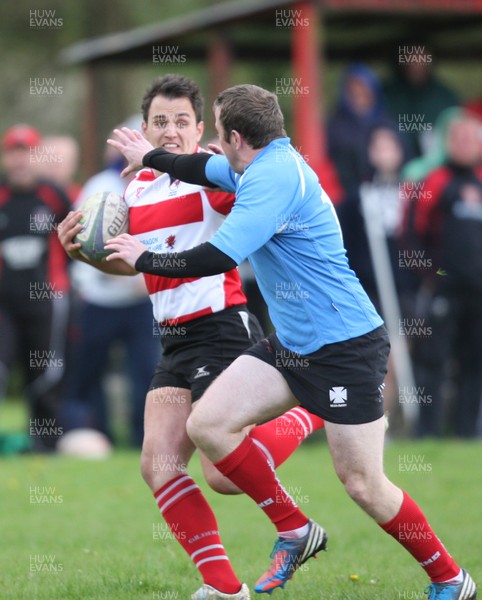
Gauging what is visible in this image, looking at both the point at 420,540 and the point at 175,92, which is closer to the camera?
the point at 420,540

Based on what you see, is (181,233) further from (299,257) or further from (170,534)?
(170,534)

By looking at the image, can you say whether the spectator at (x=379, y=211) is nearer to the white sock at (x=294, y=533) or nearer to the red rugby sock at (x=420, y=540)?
the white sock at (x=294, y=533)

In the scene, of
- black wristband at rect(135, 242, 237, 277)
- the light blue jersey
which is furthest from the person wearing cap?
black wristband at rect(135, 242, 237, 277)

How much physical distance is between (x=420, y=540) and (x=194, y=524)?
3.55ft

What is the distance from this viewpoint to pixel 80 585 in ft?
18.7

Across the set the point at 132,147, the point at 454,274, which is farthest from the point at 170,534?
the point at 454,274

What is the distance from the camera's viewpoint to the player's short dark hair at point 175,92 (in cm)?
582

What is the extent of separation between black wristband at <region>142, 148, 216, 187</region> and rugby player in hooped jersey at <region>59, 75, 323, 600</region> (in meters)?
0.19

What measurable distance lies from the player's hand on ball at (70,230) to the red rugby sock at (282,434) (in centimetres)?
125

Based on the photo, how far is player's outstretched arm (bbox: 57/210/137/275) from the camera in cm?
561

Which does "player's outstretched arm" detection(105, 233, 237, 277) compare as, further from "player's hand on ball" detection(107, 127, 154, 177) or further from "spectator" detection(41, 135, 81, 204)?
"spectator" detection(41, 135, 81, 204)

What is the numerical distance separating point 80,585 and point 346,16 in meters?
8.68

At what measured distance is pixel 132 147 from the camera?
5793 millimetres

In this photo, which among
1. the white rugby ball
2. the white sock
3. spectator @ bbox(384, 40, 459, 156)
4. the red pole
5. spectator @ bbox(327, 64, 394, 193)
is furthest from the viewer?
spectator @ bbox(384, 40, 459, 156)
